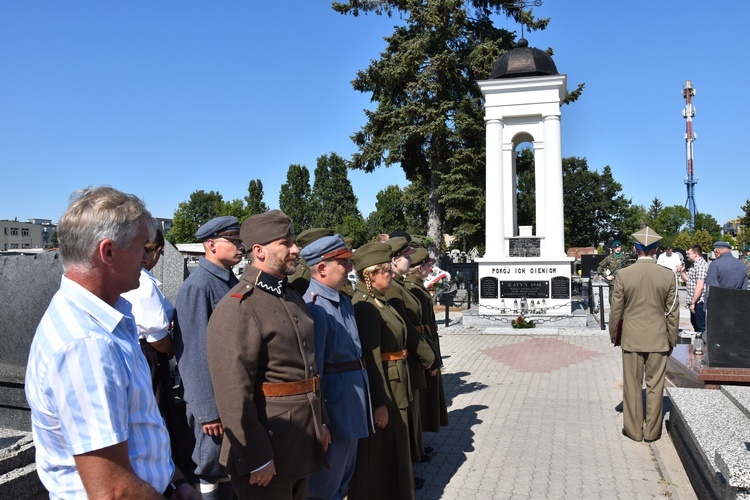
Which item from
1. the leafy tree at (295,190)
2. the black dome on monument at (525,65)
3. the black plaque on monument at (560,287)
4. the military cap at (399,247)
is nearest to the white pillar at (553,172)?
the black plaque on monument at (560,287)

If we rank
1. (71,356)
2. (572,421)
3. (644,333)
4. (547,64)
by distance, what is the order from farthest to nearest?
(547,64)
(572,421)
(644,333)
(71,356)

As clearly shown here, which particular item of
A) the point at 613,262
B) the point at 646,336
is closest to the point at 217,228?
the point at 646,336

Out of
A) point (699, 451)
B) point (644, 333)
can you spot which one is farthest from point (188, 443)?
point (644, 333)

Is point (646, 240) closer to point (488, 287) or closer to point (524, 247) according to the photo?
point (488, 287)

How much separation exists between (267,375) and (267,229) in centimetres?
72

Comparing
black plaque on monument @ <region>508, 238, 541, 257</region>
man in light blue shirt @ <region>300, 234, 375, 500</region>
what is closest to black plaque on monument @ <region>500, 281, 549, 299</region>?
black plaque on monument @ <region>508, 238, 541, 257</region>

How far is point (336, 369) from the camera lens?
345 centimetres

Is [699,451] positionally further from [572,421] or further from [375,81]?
[375,81]

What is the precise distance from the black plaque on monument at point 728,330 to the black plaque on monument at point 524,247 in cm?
984

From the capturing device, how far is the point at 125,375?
1.52 meters

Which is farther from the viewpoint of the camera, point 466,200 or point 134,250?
point 466,200

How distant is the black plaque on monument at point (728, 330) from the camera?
5.98m

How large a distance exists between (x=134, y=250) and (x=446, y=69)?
2322 centimetres

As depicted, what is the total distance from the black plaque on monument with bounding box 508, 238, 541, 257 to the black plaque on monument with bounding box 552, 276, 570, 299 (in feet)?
3.35
